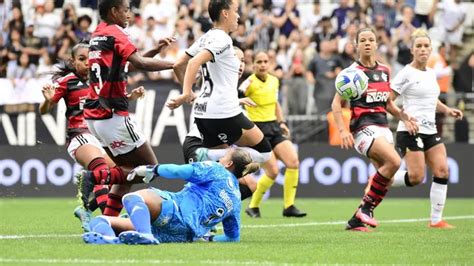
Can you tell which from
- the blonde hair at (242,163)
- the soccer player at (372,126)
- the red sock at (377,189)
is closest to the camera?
the blonde hair at (242,163)

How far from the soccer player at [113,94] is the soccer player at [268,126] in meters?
5.48

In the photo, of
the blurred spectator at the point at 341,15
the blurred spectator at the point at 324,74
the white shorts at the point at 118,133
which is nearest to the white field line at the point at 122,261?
the white shorts at the point at 118,133

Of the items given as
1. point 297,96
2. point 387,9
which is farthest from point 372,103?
point 387,9

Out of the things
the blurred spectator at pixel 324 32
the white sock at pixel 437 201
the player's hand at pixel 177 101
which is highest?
the player's hand at pixel 177 101

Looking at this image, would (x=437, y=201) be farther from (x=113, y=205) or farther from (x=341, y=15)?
(x=341, y=15)

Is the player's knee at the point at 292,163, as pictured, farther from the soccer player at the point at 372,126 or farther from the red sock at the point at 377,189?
the red sock at the point at 377,189

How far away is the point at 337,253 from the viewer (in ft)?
32.7

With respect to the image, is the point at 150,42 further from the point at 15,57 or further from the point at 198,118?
the point at 198,118

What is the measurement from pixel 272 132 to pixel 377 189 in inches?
143

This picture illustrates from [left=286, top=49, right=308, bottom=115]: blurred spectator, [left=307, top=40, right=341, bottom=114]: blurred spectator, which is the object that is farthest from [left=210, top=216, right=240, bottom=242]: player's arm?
[left=286, top=49, right=308, bottom=115]: blurred spectator

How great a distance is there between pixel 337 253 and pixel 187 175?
1.53m

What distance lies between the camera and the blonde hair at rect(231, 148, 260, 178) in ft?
34.9

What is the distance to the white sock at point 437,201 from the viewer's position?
47.1 feet

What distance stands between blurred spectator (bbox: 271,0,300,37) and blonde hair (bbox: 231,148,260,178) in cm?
1528
